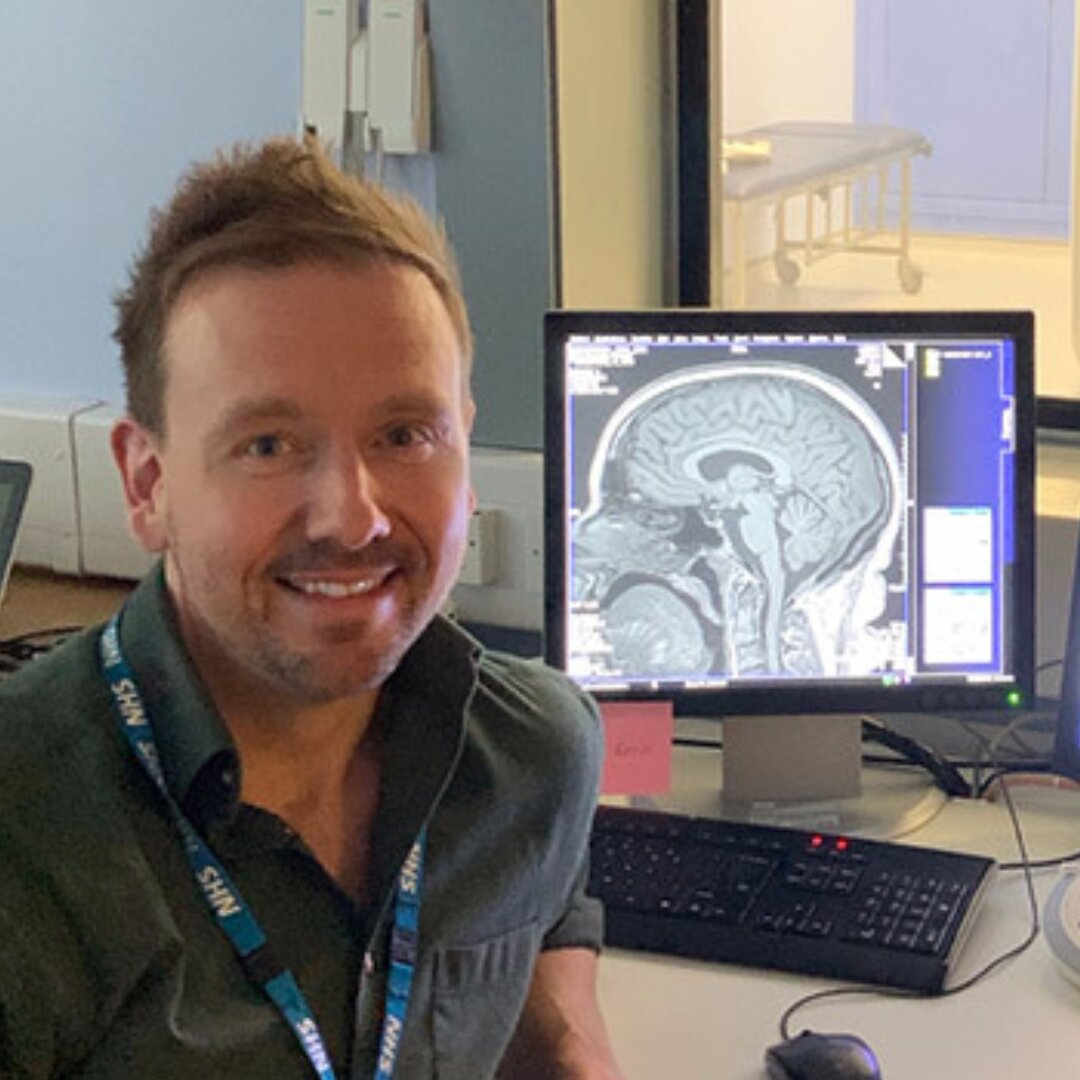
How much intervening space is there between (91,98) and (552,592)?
902mm

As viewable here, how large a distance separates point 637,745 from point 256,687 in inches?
24.2

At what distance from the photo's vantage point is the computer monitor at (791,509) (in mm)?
1732

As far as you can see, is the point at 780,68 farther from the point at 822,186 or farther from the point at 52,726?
the point at 52,726

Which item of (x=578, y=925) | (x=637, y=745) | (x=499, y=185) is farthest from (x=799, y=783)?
(x=499, y=185)

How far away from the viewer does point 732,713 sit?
176cm

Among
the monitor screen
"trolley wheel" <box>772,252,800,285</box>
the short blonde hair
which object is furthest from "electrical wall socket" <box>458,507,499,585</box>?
the short blonde hair

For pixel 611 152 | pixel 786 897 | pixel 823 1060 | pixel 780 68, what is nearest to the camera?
pixel 823 1060

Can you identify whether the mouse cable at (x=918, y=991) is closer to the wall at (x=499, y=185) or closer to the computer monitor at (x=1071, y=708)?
the computer monitor at (x=1071, y=708)

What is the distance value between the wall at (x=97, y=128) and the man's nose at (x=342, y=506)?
1.15m

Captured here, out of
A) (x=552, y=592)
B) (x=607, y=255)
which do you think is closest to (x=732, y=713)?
(x=552, y=592)

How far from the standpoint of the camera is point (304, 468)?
1.12 m

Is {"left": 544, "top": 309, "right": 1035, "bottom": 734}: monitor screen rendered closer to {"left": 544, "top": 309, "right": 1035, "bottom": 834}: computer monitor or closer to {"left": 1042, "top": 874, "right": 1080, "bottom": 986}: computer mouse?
{"left": 544, "top": 309, "right": 1035, "bottom": 834}: computer monitor

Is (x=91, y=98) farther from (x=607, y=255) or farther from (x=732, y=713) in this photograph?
(x=732, y=713)

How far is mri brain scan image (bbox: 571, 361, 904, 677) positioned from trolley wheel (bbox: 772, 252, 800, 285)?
726mm
